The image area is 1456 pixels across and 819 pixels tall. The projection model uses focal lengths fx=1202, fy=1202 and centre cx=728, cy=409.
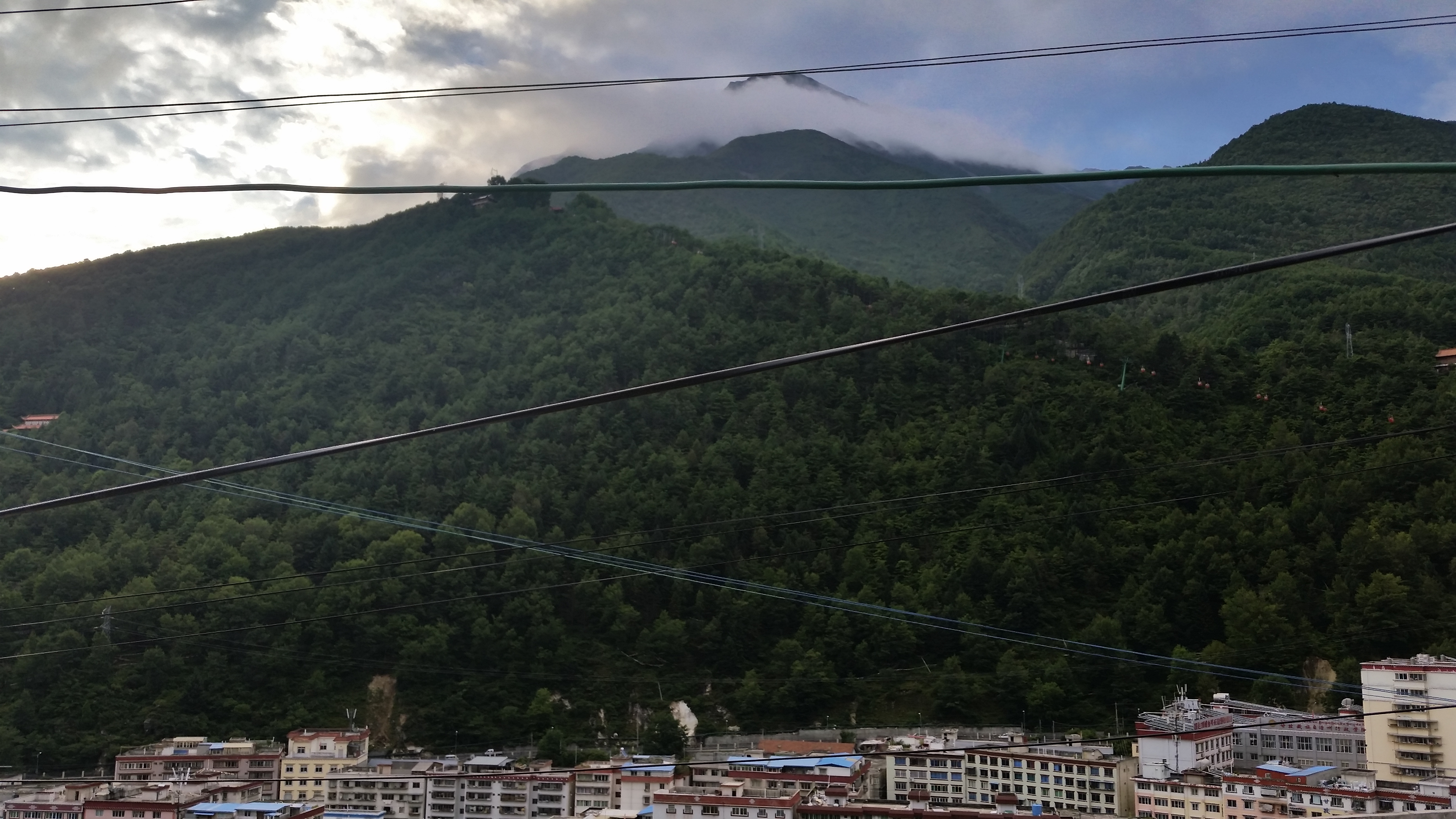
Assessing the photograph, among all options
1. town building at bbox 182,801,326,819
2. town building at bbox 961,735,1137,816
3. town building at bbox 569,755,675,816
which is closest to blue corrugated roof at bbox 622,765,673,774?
town building at bbox 569,755,675,816

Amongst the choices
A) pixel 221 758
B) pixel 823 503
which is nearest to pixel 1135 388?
pixel 823 503

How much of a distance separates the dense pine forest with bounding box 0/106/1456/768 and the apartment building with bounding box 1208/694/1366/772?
199cm

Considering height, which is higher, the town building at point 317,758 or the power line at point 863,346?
the power line at point 863,346

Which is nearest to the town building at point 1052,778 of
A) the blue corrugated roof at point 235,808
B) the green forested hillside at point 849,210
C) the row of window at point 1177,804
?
the row of window at point 1177,804

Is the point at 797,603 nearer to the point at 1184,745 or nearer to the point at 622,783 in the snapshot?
the point at 622,783

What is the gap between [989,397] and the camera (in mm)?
36219

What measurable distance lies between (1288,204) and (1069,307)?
187ft

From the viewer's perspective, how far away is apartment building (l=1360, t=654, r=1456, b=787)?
58.6 feet

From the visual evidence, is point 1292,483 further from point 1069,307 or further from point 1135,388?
point 1069,307

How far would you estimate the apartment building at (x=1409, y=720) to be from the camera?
58.6 ft

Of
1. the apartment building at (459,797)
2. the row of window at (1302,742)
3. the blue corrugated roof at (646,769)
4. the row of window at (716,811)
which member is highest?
the row of window at (1302,742)

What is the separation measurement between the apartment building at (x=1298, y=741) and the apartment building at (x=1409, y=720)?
0.58 metres

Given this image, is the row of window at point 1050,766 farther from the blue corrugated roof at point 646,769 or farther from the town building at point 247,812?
the town building at point 247,812

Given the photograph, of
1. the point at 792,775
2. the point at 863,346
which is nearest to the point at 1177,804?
the point at 792,775
